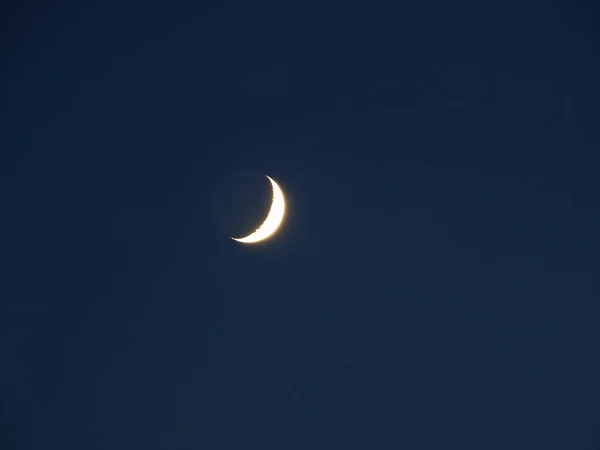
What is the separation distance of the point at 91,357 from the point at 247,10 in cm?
413

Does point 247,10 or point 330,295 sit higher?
point 247,10

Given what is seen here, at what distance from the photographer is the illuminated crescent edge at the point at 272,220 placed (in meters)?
5.53

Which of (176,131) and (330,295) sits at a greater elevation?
(176,131)

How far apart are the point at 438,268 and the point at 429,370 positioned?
3.68 feet

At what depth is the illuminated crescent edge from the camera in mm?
5531

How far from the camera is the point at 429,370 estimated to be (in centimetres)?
Result: 586

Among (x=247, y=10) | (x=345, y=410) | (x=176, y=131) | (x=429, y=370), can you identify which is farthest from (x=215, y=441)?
(x=247, y=10)

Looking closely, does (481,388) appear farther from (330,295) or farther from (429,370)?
(330,295)

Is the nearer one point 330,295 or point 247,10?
point 247,10

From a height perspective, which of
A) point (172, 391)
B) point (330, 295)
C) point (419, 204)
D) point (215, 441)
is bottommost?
point (215, 441)

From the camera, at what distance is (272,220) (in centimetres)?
557

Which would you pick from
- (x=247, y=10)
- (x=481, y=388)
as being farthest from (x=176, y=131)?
(x=481, y=388)

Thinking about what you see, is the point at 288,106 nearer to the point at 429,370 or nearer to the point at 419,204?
the point at 419,204

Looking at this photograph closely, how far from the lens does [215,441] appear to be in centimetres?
608
